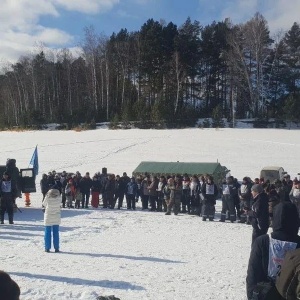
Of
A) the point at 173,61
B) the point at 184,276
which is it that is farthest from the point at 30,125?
the point at 184,276

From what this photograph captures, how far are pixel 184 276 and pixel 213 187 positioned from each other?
8059 millimetres

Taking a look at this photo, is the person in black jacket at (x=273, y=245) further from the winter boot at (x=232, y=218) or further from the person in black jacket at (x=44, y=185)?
the person in black jacket at (x=44, y=185)

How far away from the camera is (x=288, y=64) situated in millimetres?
57875

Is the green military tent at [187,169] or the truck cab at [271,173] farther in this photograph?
the truck cab at [271,173]

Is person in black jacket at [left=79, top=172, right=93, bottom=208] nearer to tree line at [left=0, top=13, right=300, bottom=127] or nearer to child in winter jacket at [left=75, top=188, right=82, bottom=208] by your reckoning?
child in winter jacket at [left=75, top=188, right=82, bottom=208]

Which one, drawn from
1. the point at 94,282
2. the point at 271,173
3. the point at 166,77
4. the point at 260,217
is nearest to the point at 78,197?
the point at 271,173

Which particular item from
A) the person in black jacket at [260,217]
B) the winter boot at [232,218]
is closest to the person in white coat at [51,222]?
the person in black jacket at [260,217]

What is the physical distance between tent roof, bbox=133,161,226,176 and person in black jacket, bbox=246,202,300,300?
17.8 metres

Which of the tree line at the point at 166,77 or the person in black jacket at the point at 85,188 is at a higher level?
the tree line at the point at 166,77

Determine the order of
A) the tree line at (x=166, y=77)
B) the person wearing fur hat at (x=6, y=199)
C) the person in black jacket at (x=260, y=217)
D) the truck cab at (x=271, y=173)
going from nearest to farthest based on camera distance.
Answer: the person in black jacket at (x=260, y=217) → the person wearing fur hat at (x=6, y=199) → the truck cab at (x=271, y=173) → the tree line at (x=166, y=77)

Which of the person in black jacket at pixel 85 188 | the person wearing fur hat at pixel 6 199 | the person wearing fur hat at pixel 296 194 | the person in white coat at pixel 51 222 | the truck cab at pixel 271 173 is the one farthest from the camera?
the truck cab at pixel 271 173

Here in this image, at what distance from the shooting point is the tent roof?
869 inches

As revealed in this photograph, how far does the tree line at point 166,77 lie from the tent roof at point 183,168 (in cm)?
2582

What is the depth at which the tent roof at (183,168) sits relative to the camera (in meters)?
22.1
